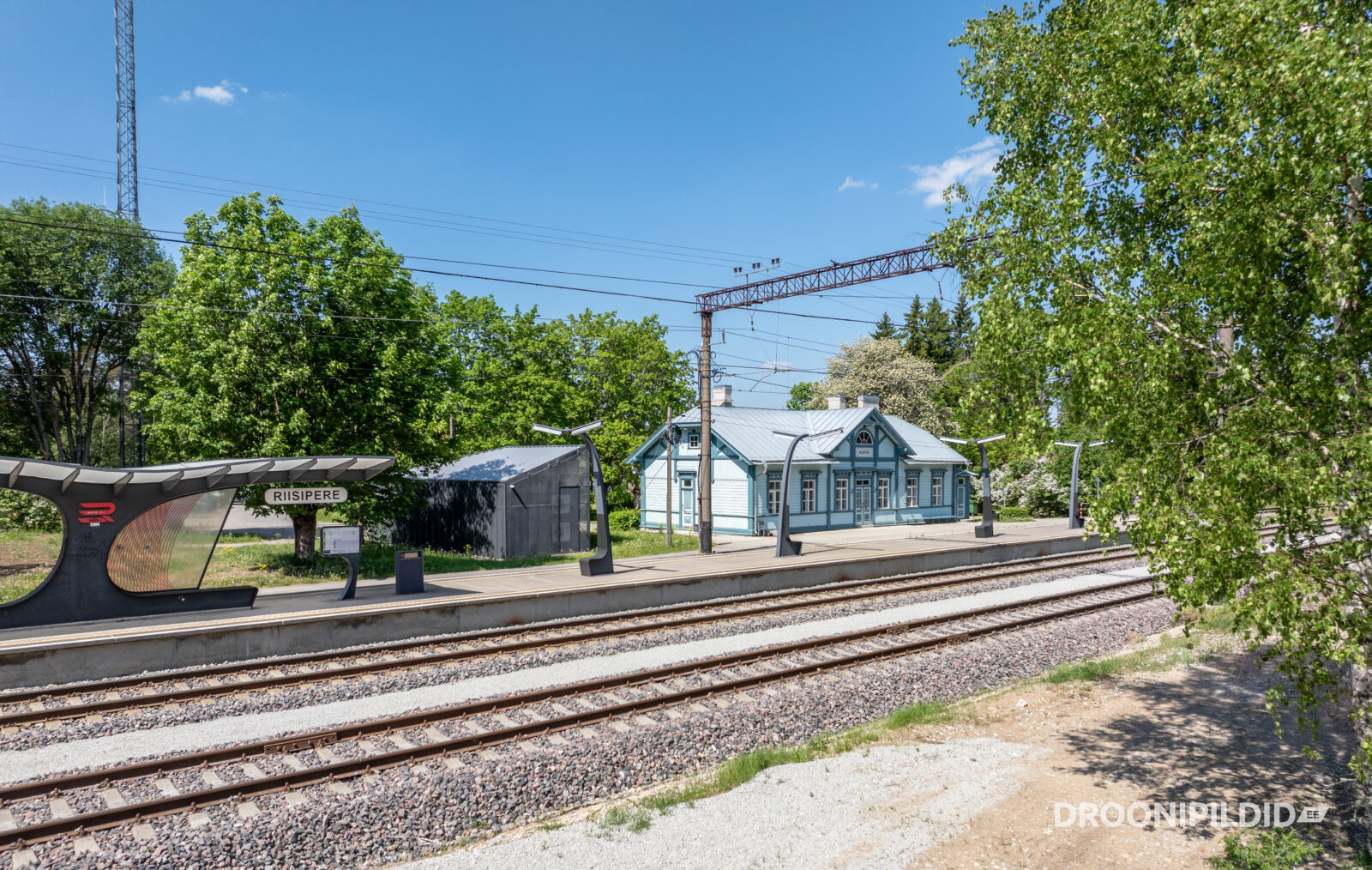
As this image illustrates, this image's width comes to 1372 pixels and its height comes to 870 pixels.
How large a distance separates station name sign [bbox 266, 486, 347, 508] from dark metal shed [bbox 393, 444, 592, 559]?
9166mm

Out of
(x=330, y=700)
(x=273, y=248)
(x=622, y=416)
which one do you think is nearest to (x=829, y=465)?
(x=622, y=416)

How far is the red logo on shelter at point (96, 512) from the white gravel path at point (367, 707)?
236 inches

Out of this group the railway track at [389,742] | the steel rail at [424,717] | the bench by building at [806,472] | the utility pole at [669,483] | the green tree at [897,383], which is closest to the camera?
the railway track at [389,742]

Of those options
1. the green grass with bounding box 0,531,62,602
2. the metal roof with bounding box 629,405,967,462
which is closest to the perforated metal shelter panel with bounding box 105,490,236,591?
the green grass with bounding box 0,531,62,602

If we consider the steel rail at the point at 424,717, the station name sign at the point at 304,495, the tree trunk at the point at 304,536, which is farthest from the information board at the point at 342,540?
the tree trunk at the point at 304,536

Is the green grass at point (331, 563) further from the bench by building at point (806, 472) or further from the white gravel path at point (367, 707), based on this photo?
the white gravel path at point (367, 707)

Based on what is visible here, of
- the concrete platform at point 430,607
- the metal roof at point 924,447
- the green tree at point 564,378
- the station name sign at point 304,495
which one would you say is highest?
the green tree at point 564,378

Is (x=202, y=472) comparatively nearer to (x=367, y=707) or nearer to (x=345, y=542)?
(x=345, y=542)

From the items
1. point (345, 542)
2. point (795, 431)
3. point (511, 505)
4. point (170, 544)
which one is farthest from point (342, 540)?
point (795, 431)

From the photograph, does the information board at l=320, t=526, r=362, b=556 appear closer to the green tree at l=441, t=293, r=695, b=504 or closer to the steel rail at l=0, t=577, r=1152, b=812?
the steel rail at l=0, t=577, r=1152, b=812

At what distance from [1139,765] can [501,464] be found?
23.0 m

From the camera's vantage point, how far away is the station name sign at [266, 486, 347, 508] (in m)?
16.0

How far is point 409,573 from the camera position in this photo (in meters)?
17.7

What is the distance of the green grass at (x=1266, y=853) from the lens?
614 cm
